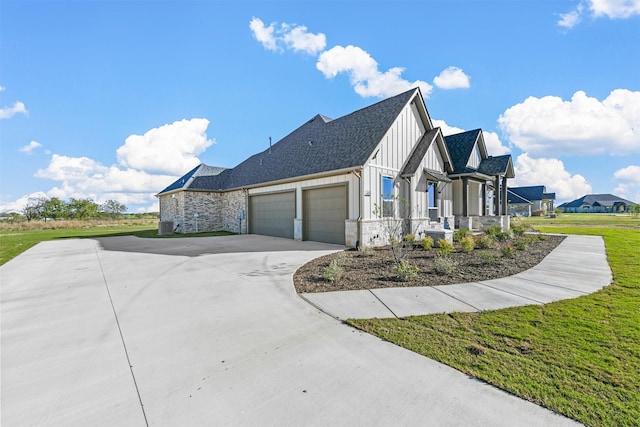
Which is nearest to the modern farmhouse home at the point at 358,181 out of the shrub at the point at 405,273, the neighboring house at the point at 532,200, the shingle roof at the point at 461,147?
the shingle roof at the point at 461,147

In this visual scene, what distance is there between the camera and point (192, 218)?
68.1 feet

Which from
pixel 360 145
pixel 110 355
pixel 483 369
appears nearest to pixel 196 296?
pixel 110 355

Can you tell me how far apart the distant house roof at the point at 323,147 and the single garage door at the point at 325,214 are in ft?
3.80

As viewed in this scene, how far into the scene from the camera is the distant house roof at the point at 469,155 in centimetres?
1695

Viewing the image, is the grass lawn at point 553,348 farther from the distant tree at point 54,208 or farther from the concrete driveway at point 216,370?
the distant tree at point 54,208

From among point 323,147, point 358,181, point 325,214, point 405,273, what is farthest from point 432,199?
point 405,273

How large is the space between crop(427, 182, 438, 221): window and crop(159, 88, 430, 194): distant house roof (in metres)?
3.92

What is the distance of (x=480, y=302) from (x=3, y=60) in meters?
16.6

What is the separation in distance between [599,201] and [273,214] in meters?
109

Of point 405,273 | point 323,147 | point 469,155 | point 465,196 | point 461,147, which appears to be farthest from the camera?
point 461,147

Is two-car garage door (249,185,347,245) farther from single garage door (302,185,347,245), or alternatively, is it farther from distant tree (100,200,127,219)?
distant tree (100,200,127,219)

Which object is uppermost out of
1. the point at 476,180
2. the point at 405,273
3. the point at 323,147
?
the point at 323,147

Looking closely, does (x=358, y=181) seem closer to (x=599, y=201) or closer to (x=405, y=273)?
(x=405, y=273)

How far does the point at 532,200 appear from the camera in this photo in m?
58.2
